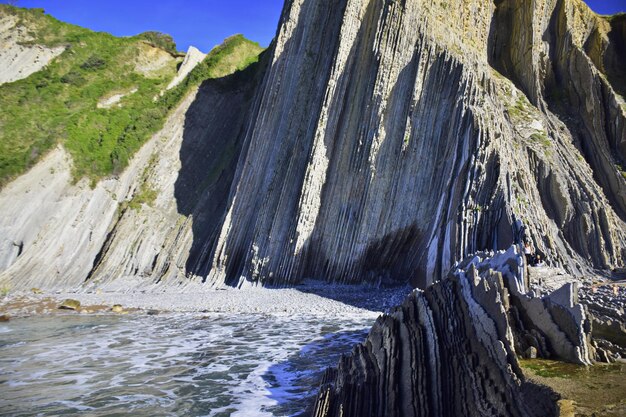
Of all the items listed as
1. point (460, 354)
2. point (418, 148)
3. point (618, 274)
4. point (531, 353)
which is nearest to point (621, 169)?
point (618, 274)

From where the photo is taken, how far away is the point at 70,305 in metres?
18.2

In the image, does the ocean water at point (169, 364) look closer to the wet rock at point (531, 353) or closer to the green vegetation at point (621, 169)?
the wet rock at point (531, 353)

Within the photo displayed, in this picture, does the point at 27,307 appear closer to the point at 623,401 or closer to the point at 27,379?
the point at 27,379

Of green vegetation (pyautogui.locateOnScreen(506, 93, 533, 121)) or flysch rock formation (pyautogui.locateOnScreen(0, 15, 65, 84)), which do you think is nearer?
green vegetation (pyautogui.locateOnScreen(506, 93, 533, 121))

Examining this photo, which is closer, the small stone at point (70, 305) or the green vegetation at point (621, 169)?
the small stone at point (70, 305)

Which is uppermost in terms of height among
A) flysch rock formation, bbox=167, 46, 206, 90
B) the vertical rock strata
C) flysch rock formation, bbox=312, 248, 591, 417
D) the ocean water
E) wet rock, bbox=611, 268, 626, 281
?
flysch rock formation, bbox=167, 46, 206, 90

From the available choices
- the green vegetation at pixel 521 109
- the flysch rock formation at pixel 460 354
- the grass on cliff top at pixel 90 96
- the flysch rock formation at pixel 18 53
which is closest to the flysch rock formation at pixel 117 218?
the grass on cliff top at pixel 90 96

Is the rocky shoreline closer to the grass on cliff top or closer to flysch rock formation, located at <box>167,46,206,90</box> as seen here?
the grass on cliff top

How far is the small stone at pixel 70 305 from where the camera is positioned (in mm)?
18094

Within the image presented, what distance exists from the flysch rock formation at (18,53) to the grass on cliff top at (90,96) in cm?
53

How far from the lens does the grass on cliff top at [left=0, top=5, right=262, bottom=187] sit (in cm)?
2658

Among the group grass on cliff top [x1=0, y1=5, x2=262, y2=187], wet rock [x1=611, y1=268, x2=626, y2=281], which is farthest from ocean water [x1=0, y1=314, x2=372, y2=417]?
grass on cliff top [x1=0, y1=5, x2=262, y2=187]

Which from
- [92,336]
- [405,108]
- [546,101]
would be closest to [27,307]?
[92,336]

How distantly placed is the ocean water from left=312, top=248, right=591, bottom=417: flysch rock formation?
1.54 meters
